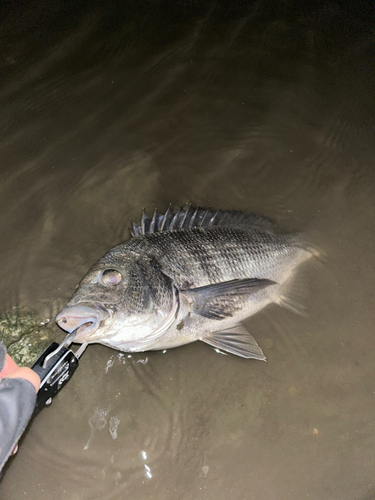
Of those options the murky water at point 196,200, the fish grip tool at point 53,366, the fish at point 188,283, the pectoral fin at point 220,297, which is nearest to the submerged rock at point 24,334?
the murky water at point 196,200

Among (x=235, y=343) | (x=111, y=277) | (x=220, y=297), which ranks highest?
(x=111, y=277)

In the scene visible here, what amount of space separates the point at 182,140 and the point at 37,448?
3.04 m

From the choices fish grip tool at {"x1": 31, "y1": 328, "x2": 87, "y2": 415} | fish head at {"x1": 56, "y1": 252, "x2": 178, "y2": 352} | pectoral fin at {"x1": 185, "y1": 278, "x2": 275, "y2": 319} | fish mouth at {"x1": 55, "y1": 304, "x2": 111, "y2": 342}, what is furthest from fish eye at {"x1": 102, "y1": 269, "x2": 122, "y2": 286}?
pectoral fin at {"x1": 185, "y1": 278, "x2": 275, "y2": 319}

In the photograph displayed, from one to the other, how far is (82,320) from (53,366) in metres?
0.34

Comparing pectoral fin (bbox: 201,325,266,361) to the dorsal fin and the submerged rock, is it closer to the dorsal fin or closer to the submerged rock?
the dorsal fin

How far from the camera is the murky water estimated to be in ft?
8.38

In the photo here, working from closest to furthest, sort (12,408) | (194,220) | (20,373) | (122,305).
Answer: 1. (12,408)
2. (20,373)
3. (122,305)
4. (194,220)

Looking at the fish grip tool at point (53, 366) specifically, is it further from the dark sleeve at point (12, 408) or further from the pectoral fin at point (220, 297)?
the pectoral fin at point (220, 297)

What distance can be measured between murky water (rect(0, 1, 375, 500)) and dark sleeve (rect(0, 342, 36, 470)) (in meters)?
0.90

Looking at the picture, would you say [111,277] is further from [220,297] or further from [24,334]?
[24,334]

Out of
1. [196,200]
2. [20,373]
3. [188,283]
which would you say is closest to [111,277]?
[188,283]

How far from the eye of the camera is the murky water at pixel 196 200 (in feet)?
8.38

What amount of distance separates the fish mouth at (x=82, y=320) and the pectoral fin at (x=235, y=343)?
3.11 feet

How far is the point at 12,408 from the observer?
1.77 m
